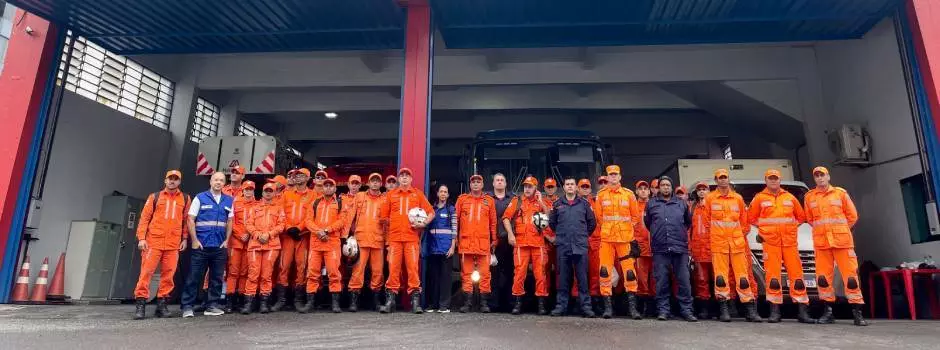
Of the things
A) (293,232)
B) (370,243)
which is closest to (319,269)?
(293,232)

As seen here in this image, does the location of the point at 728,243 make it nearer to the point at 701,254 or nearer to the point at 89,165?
the point at 701,254

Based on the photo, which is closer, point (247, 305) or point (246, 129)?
point (247, 305)

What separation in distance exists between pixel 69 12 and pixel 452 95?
24.8 ft

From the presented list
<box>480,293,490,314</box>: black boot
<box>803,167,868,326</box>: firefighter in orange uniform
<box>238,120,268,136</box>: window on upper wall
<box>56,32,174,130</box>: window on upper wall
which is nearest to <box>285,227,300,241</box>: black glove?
Result: <box>480,293,490,314</box>: black boot

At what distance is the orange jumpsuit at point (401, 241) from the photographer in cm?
619

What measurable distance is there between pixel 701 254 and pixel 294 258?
16.3 feet

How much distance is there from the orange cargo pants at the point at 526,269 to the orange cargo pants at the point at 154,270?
3783 millimetres

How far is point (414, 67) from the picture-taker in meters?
7.30

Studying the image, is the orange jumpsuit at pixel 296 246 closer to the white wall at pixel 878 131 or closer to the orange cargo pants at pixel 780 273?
the orange cargo pants at pixel 780 273

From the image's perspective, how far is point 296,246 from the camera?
21.7ft

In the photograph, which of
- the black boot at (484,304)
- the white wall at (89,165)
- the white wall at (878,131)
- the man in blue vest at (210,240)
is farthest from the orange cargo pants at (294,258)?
the white wall at (878,131)

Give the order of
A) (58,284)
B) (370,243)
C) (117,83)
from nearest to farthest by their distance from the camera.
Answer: (370,243) → (58,284) → (117,83)

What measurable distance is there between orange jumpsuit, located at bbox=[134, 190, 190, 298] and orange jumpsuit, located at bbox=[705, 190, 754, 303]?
5.91m

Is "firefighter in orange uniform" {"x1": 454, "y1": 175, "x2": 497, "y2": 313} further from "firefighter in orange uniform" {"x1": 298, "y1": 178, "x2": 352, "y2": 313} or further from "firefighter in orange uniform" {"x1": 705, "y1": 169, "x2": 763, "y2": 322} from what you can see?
"firefighter in orange uniform" {"x1": 705, "y1": 169, "x2": 763, "y2": 322}
